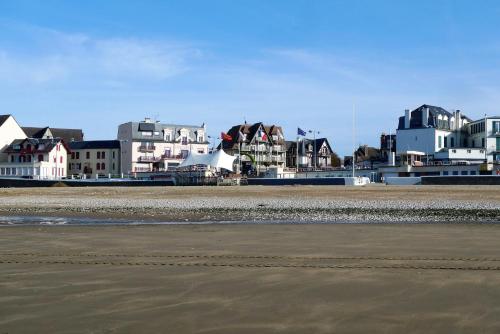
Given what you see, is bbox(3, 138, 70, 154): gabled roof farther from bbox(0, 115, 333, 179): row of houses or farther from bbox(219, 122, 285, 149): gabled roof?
bbox(219, 122, 285, 149): gabled roof

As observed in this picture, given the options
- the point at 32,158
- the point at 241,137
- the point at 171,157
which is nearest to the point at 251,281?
the point at 32,158

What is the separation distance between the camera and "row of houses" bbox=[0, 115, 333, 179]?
10262 cm

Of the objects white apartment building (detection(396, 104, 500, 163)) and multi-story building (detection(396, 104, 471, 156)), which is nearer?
white apartment building (detection(396, 104, 500, 163))

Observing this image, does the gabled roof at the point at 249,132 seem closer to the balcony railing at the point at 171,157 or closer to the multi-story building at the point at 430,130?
the balcony railing at the point at 171,157

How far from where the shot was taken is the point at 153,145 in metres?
113

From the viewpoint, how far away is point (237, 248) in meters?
11.5

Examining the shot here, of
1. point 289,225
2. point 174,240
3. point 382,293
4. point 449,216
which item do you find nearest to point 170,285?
point 382,293

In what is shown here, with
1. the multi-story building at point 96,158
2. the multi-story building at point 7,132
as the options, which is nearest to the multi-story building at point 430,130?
the multi-story building at point 96,158

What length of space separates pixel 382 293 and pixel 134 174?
316ft

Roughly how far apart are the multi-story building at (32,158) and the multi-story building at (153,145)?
43.9 ft

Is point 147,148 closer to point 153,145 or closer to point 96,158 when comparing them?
point 153,145

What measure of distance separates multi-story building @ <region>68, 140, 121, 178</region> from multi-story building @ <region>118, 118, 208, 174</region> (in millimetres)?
1561

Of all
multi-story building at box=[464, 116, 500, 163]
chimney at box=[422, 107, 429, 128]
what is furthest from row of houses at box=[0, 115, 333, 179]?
multi-story building at box=[464, 116, 500, 163]

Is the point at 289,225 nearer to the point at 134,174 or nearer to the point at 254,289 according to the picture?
the point at 254,289
